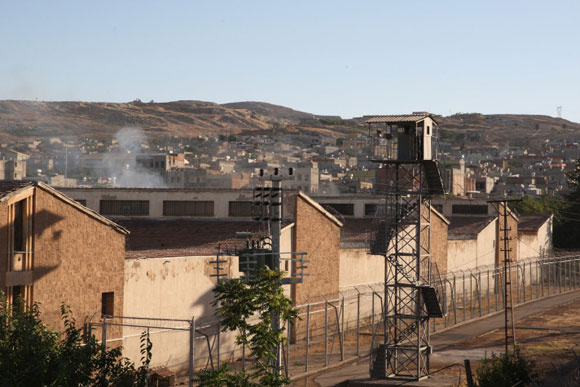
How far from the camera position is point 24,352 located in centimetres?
1938

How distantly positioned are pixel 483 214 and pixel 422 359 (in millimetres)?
42689

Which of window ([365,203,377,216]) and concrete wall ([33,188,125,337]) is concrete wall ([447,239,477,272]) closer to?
window ([365,203,377,216])

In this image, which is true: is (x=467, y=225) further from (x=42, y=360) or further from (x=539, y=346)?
(x=42, y=360)

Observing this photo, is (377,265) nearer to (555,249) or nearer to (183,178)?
(555,249)

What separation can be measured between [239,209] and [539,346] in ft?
68.0

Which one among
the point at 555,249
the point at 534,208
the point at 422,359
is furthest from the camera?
the point at 534,208

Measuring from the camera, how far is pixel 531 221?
279ft

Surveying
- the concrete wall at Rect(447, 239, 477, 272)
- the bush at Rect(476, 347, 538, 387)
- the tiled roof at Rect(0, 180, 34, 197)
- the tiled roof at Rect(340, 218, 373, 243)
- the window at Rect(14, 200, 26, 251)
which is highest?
the tiled roof at Rect(0, 180, 34, 197)

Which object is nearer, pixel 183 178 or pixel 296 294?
pixel 296 294

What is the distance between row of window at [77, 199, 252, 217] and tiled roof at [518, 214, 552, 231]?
118 feet

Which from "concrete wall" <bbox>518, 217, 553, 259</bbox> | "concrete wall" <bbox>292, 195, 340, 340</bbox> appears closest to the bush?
"concrete wall" <bbox>292, 195, 340, 340</bbox>

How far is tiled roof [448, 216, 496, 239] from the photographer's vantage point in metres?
69.8

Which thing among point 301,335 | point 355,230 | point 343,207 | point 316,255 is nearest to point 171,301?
point 301,335

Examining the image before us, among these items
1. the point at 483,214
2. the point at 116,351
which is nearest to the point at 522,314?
the point at 483,214
